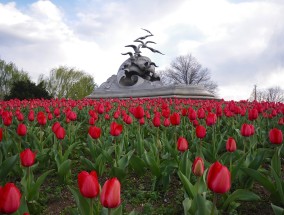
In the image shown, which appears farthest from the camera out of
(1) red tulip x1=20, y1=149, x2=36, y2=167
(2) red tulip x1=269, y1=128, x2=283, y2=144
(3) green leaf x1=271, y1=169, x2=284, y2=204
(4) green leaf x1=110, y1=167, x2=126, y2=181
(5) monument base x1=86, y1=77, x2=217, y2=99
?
(5) monument base x1=86, y1=77, x2=217, y2=99

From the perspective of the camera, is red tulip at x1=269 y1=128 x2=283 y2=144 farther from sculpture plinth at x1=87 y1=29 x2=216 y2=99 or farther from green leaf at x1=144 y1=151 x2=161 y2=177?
sculpture plinth at x1=87 y1=29 x2=216 y2=99

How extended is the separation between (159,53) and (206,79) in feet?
101

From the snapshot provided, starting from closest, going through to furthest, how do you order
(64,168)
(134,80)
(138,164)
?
(64,168)
(138,164)
(134,80)

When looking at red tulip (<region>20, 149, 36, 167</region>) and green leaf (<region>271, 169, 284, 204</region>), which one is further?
red tulip (<region>20, 149, 36, 167</region>)

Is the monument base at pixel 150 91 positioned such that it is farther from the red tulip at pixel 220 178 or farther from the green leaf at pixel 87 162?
the red tulip at pixel 220 178

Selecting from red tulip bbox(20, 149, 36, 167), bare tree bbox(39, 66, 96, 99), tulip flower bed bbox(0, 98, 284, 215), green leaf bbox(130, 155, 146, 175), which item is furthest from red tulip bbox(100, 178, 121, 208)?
bare tree bbox(39, 66, 96, 99)

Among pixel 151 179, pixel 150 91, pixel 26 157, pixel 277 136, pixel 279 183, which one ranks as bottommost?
pixel 151 179

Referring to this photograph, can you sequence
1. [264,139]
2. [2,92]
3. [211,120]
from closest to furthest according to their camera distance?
[211,120]
[264,139]
[2,92]

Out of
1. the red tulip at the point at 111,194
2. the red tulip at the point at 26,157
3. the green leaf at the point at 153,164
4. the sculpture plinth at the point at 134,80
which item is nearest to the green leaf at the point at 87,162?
the green leaf at the point at 153,164

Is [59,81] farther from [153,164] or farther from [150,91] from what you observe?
[153,164]

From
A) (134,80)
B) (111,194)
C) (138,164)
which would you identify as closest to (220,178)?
(111,194)

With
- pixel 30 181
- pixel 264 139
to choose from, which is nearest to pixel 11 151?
pixel 30 181

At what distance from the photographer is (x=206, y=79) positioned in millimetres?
58312

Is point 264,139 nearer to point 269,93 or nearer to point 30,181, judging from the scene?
point 30,181
